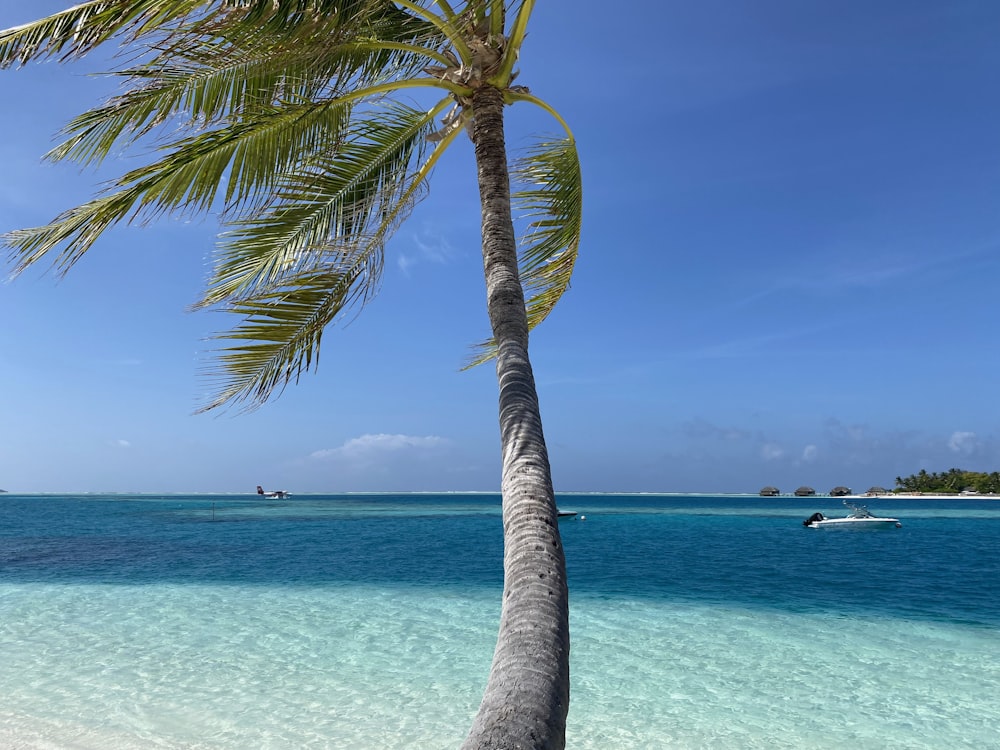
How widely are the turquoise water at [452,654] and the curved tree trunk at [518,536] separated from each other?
5.05 metres

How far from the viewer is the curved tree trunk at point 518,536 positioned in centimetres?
236

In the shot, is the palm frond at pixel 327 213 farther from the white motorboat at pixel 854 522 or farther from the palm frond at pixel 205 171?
the white motorboat at pixel 854 522

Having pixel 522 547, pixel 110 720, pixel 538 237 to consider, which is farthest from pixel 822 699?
pixel 110 720

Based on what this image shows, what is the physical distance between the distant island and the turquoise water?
117m

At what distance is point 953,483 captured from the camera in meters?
122

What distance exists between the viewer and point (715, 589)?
18844 mm

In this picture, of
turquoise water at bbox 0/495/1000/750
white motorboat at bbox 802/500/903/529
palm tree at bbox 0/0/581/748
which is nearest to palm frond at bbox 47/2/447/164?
palm tree at bbox 0/0/581/748

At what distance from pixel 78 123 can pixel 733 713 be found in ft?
30.3

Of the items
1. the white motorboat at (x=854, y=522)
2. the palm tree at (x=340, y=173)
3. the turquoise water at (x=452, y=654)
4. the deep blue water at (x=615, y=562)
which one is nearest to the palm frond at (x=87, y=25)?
the palm tree at (x=340, y=173)

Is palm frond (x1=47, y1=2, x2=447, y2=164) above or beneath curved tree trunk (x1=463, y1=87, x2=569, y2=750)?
above

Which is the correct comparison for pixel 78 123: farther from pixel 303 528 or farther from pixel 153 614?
pixel 303 528

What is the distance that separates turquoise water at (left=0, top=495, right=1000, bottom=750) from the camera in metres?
7.75

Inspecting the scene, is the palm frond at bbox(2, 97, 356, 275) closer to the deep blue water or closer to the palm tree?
the palm tree

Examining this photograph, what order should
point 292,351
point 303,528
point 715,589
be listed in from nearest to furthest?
1. point 292,351
2. point 715,589
3. point 303,528
